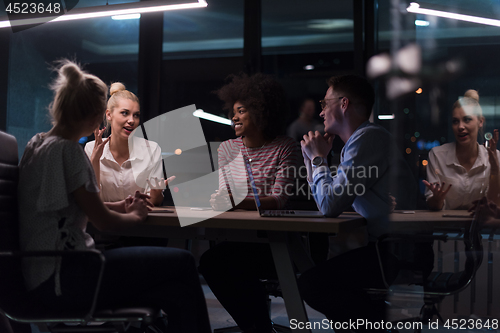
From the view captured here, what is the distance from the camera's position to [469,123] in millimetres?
1577

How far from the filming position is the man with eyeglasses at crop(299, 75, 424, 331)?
1.73 meters

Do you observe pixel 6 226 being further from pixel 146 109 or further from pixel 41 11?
pixel 146 109

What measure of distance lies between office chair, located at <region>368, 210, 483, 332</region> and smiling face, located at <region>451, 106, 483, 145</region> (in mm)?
281

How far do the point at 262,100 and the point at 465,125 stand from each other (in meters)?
1.35

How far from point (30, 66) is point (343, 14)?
3.05 meters

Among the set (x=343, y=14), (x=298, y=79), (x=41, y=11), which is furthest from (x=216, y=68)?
Result: (x=41, y=11)

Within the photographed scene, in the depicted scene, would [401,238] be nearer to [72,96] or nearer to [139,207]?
[139,207]

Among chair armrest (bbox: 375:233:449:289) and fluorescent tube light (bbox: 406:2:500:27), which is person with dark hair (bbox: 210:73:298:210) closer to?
chair armrest (bbox: 375:233:449:289)

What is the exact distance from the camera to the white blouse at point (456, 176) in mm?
1583

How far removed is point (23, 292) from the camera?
4.80ft

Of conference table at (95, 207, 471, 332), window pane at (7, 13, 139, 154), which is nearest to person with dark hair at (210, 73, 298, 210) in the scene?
conference table at (95, 207, 471, 332)

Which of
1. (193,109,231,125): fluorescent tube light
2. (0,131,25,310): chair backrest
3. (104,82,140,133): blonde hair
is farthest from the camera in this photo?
(193,109,231,125): fluorescent tube light

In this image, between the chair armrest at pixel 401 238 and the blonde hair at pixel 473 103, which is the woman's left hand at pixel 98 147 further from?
the blonde hair at pixel 473 103

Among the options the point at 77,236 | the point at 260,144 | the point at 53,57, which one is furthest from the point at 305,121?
the point at 77,236
